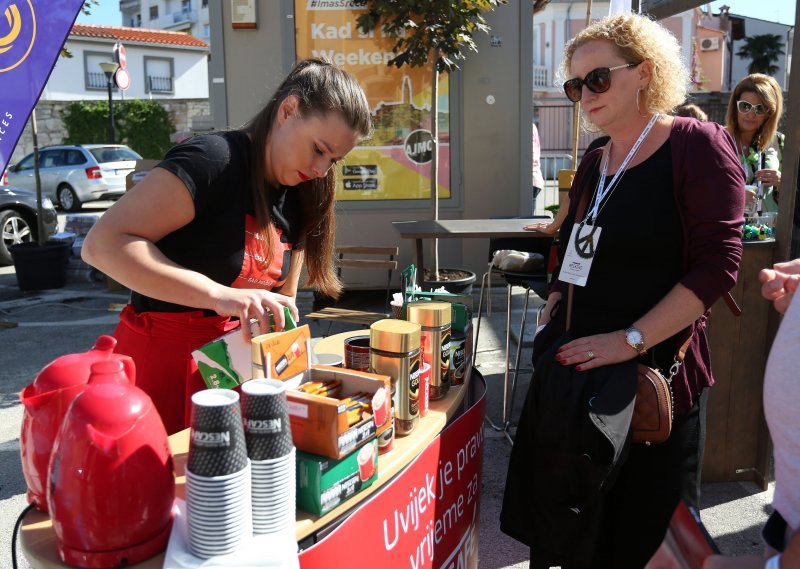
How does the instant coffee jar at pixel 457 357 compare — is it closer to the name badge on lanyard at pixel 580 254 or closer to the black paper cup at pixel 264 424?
the name badge on lanyard at pixel 580 254

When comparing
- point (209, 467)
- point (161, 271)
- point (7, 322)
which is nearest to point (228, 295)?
point (161, 271)

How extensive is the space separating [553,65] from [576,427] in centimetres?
3120

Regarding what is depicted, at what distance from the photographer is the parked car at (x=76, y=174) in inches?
644

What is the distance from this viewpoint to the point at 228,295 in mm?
1554

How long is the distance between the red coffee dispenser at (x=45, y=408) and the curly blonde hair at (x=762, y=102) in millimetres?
3746

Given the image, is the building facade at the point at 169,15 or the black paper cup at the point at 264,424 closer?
the black paper cup at the point at 264,424

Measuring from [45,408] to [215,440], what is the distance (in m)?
0.37

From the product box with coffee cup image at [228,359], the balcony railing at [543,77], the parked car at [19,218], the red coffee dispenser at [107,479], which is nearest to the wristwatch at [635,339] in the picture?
the product box with coffee cup image at [228,359]

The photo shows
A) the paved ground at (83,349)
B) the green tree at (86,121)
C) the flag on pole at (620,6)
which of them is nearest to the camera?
the paved ground at (83,349)

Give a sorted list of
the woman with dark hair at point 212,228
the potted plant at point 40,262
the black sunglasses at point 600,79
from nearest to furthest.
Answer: the woman with dark hair at point 212,228, the black sunglasses at point 600,79, the potted plant at point 40,262

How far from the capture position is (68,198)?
16.6 meters

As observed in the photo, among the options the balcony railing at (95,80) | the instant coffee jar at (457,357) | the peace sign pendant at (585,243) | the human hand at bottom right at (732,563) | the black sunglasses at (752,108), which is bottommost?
the human hand at bottom right at (732,563)

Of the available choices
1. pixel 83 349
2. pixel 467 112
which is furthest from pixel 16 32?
pixel 467 112

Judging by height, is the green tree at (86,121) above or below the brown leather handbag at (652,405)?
above
